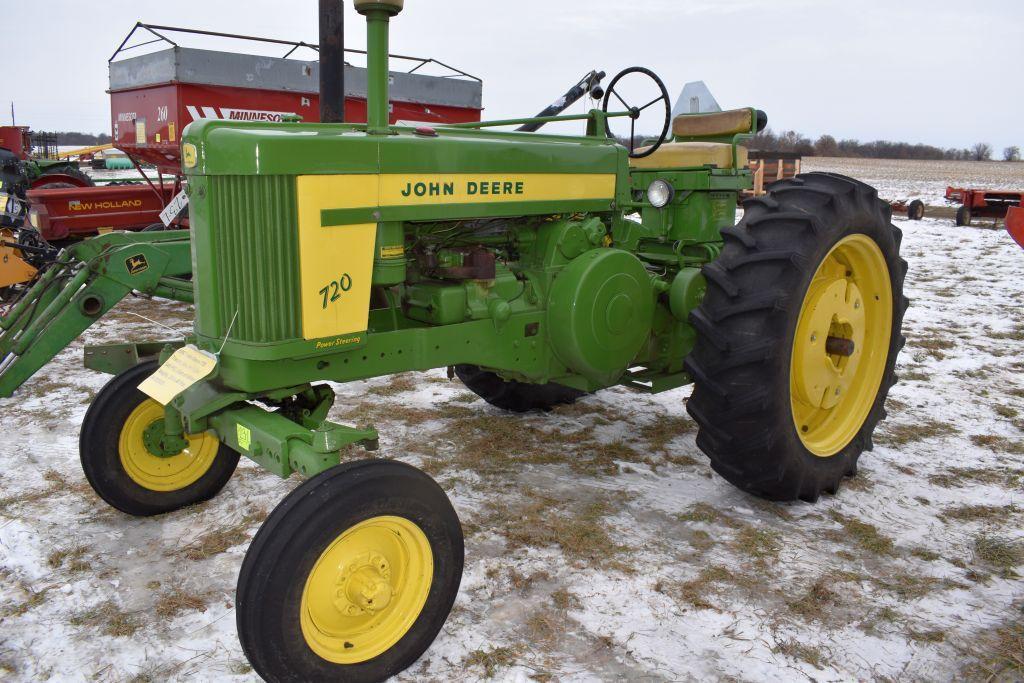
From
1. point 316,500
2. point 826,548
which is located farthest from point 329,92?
point 826,548

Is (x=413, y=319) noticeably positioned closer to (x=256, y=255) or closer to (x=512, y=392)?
(x=256, y=255)

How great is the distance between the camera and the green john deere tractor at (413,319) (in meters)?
2.31

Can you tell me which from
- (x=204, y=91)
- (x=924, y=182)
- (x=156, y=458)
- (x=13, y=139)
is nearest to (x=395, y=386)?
(x=156, y=458)

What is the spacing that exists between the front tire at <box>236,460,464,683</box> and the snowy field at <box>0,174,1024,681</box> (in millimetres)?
178

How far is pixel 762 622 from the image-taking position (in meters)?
2.60

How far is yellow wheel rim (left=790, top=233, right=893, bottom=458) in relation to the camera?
11.4ft

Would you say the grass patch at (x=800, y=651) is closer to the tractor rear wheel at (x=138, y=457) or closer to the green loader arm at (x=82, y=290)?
the tractor rear wheel at (x=138, y=457)

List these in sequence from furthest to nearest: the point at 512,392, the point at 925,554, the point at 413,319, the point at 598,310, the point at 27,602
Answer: the point at 512,392, the point at 598,310, the point at 413,319, the point at 925,554, the point at 27,602

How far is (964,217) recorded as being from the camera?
15.2 m

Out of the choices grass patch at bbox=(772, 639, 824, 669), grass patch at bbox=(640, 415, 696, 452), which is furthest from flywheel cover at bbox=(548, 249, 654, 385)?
grass patch at bbox=(772, 639, 824, 669)

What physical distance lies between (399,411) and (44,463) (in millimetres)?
1845

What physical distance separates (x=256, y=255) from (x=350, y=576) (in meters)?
1.02

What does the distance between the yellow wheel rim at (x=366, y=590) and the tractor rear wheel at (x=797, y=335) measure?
1443 millimetres

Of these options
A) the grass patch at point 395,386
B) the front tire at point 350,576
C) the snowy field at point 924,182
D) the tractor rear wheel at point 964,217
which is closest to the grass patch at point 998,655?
the front tire at point 350,576
